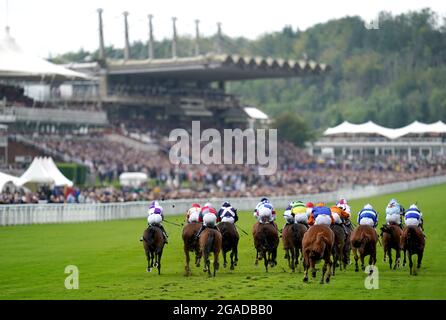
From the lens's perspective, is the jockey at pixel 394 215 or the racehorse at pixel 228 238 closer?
the jockey at pixel 394 215

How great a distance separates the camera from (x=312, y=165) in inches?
2522

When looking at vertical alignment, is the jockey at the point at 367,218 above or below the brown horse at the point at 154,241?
above

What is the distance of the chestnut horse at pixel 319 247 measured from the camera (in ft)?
58.2

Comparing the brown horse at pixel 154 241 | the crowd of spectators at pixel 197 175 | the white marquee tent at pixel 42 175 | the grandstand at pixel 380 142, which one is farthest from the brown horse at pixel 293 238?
the grandstand at pixel 380 142

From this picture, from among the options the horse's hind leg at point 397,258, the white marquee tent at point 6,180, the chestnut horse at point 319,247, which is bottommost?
the horse's hind leg at point 397,258

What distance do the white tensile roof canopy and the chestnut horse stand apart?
34848 millimetres

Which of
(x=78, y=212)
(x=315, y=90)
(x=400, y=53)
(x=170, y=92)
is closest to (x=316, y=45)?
(x=315, y=90)

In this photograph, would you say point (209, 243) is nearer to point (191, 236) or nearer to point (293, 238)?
point (191, 236)

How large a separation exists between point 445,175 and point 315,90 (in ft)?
163

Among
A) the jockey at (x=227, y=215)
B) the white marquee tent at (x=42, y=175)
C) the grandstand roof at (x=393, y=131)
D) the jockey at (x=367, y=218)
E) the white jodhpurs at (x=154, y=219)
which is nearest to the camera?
the jockey at (x=367, y=218)

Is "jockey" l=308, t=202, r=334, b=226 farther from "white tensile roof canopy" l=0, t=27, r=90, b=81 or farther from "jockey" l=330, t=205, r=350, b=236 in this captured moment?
"white tensile roof canopy" l=0, t=27, r=90, b=81

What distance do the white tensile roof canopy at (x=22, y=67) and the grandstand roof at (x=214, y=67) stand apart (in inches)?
423

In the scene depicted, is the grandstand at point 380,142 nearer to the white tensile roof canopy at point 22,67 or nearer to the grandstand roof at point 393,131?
the grandstand roof at point 393,131

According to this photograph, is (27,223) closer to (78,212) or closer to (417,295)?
(78,212)
